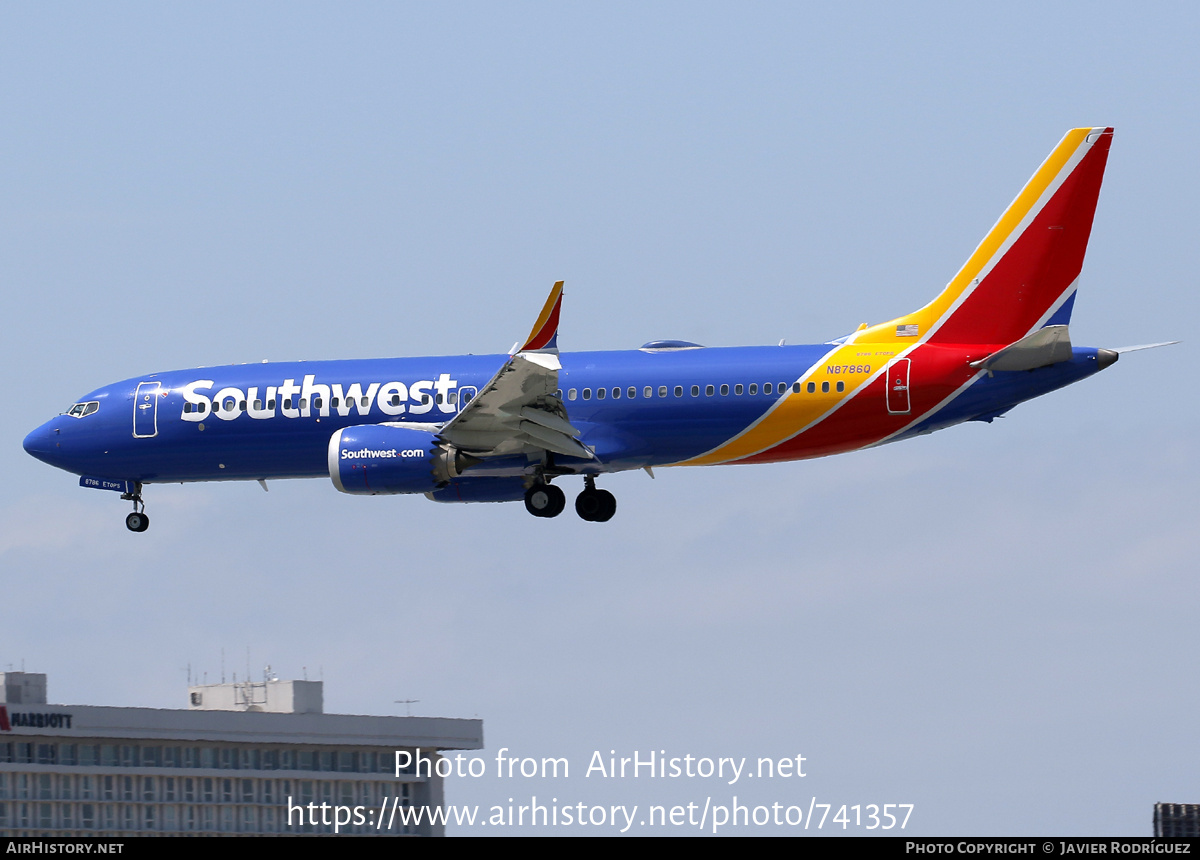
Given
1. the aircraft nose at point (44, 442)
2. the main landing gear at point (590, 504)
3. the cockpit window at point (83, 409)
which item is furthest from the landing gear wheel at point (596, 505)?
the aircraft nose at point (44, 442)

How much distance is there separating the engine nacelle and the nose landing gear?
375cm

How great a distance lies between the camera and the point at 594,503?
44.1 meters

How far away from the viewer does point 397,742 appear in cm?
6575

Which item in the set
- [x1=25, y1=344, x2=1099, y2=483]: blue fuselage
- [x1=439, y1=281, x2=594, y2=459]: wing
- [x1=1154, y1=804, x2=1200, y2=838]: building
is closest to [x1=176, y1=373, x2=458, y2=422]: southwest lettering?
[x1=25, y1=344, x2=1099, y2=483]: blue fuselage

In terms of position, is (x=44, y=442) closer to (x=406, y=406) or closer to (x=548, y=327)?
(x=406, y=406)

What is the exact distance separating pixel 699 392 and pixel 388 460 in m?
6.71

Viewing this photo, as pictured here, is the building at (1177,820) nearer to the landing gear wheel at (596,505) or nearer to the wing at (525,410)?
the landing gear wheel at (596,505)

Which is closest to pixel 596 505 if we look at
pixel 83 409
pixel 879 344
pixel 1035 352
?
pixel 879 344

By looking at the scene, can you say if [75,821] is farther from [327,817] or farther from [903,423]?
[903,423]

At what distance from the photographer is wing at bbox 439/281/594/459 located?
129 ft

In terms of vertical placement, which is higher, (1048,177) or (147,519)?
(1048,177)

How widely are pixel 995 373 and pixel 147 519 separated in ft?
66.8

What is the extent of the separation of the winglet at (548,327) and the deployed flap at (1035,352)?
873cm
